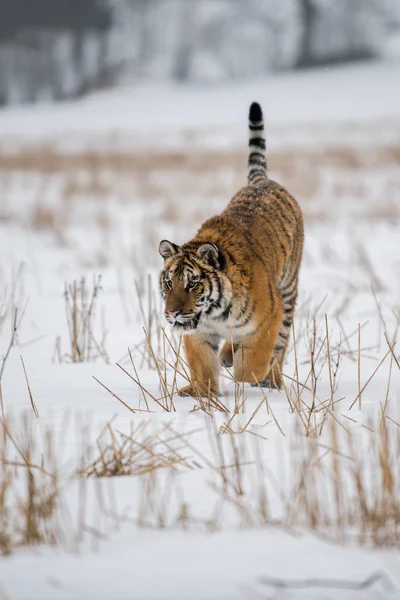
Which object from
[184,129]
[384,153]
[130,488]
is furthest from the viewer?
[184,129]

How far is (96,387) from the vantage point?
4.57 meters

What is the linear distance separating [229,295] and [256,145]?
1.74m

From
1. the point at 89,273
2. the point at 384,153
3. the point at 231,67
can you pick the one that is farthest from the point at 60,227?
the point at 231,67

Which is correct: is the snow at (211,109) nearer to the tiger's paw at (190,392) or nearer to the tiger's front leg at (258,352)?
the tiger's front leg at (258,352)

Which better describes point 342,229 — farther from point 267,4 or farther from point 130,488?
point 267,4

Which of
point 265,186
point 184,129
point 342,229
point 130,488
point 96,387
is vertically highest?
point 184,129

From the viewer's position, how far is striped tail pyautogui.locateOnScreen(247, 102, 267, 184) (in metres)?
5.68

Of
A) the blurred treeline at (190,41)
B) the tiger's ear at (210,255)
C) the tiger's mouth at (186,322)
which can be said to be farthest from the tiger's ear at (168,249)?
the blurred treeline at (190,41)

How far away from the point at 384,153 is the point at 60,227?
35.2 ft

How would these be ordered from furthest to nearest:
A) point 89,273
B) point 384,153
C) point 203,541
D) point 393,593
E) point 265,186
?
point 384,153
point 89,273
point 265,186
point 203,541
point 393,593

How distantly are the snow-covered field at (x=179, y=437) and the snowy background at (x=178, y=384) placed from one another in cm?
1

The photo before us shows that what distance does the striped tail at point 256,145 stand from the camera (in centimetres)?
568

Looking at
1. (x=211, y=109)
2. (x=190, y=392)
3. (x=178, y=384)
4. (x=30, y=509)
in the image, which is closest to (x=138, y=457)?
(x=30, y=509)

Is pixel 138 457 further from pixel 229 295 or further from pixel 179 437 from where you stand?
pixel 229 295
